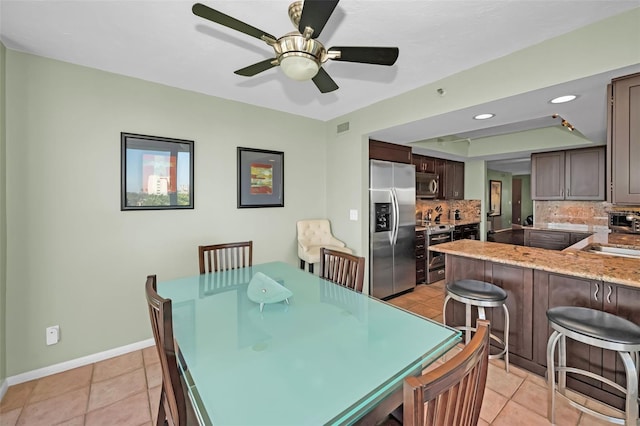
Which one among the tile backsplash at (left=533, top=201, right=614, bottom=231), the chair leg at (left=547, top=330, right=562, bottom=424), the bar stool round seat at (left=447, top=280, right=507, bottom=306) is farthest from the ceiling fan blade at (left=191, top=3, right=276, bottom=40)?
the tile backsplash at (left=533, top=201, right=614, bottom=231)

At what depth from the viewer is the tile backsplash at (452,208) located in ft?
18.1

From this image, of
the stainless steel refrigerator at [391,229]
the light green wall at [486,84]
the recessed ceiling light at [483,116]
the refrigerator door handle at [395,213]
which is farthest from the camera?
the refrigerator door handle at [395,213]

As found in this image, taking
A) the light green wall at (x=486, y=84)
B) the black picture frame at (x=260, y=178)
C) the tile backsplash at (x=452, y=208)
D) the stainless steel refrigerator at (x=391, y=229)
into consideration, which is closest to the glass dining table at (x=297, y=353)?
the black picture frame at (x=260, y=178)

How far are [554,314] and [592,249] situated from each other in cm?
195

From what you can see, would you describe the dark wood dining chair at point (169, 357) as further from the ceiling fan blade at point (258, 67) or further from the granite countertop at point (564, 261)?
the granite countertop at point (564, 261)

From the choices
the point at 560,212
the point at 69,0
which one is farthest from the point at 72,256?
the point at 560,212

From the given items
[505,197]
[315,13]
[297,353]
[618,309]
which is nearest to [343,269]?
[297,353]

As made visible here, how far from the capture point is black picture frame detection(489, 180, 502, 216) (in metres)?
7.07

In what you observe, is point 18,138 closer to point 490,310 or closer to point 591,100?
point 490,310

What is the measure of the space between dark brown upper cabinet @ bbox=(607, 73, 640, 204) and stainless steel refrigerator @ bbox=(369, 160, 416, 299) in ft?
7.14

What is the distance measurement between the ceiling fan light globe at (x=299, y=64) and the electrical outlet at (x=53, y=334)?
2.76 m

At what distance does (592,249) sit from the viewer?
2977mm

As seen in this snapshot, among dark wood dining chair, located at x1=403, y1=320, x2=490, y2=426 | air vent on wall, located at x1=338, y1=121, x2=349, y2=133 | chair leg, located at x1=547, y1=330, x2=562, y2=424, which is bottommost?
chair leg, located at x1=547, y1=330, x2=562, y2=424

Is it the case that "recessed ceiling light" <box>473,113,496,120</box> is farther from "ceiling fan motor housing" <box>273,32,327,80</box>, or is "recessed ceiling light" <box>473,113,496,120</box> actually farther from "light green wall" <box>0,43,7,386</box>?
"light green wall" <box>0,43,7,386</box>
